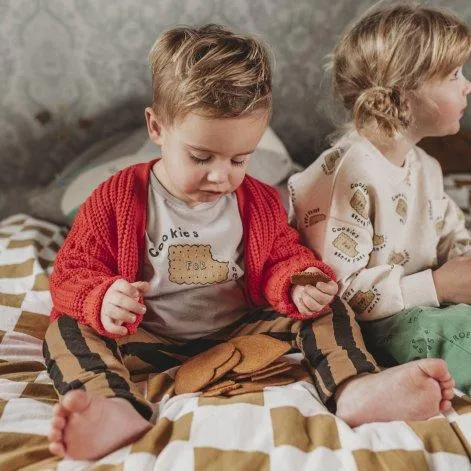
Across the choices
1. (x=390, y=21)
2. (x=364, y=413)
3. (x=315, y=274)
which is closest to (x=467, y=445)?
(x=364, y=413)

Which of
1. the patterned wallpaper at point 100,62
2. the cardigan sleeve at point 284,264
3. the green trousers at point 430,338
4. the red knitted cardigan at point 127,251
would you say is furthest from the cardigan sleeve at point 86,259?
the patterned wallpaper at point 100,62

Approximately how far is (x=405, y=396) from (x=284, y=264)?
0.29 m

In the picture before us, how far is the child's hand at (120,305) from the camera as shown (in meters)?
0.83

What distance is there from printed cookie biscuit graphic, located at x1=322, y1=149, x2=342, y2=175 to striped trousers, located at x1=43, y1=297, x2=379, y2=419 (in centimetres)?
24

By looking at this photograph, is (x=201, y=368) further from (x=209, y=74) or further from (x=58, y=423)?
(x=209, y=74)

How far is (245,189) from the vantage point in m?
1.05

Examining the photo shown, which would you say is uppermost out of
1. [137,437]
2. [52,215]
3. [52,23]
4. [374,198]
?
[52,23]

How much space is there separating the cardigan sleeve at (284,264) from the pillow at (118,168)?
0.38 metres

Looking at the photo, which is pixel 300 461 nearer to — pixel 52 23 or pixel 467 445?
pixel 467 445

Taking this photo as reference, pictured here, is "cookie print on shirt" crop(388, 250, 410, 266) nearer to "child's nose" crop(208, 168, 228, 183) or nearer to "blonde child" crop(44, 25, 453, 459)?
"blonde child" crop(44, 25, 453, 459)

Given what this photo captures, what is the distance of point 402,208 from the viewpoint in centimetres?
111

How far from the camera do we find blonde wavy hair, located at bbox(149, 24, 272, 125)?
0.83 metres

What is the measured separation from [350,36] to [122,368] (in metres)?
0.72

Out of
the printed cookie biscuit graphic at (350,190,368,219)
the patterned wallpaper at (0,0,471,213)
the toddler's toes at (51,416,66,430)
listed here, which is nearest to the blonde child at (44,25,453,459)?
the toddler's toes at (51,416,66,430)
